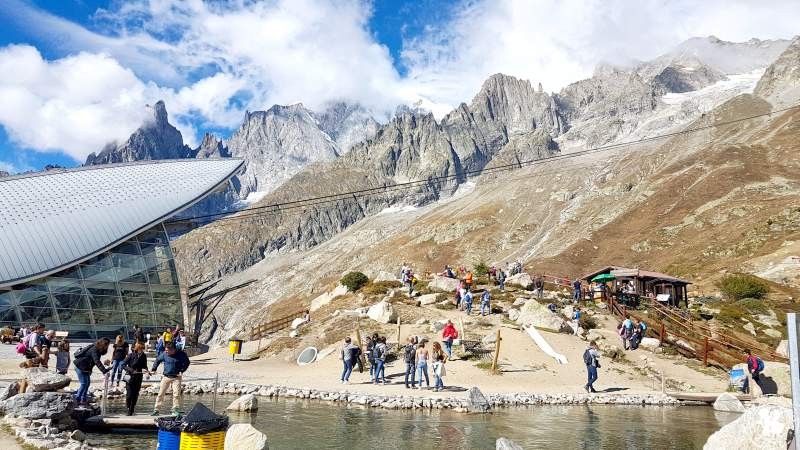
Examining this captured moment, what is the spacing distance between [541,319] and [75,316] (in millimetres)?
32491

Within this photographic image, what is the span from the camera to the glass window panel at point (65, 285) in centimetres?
4047

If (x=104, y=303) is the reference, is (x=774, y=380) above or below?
below

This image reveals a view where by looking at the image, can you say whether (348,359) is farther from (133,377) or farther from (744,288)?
(744,288)

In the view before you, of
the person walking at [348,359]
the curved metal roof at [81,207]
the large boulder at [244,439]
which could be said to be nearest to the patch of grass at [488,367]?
the person walking at [348,359]

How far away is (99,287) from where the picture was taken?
140 ft

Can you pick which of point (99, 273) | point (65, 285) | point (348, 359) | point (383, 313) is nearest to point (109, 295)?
point (99, 273)

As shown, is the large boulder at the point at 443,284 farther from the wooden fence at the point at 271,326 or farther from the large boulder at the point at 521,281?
the wooden fence at the point at 271,326

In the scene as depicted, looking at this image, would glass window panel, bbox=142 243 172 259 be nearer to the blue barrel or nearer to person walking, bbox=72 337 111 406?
person walking, bbox=72 337 111 406

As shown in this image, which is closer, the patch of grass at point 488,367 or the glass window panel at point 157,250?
the patch of grass at point 488,367

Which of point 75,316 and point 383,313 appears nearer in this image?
point 383,313

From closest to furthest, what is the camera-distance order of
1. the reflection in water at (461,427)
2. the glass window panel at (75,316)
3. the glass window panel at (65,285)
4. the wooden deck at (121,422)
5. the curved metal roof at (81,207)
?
the wooden deck at (121,422) → the reflection in water at (461,427) → the curved metal roof at (81,207) → the glass window panel at (65,285) → the glass window panel at (75,316)

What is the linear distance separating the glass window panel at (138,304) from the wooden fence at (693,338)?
35459mm

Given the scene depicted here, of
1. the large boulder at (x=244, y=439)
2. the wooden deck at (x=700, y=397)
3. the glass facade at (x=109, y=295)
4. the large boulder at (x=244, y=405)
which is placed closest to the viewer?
the large boulder at (x=244, y=439)

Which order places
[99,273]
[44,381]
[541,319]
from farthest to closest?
[99,273], [541,319], [44,381]
